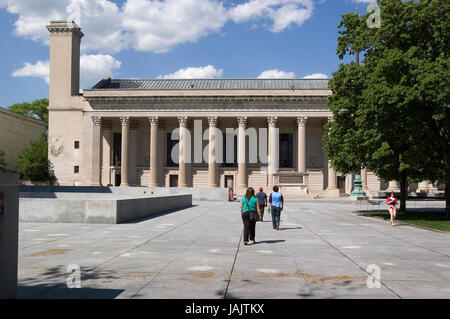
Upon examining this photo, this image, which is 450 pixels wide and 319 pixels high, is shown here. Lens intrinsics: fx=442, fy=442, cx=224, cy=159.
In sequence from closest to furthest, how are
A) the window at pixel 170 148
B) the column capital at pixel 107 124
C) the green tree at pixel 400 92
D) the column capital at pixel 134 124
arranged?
1. the green tree at pixel 400 92
2. the column capital at pixel 134 124
3. the column capital at pixel 107 124
4. the window at pixel 170 148

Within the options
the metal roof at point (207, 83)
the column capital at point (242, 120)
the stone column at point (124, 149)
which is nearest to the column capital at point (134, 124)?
the stone column at point (124, 149)

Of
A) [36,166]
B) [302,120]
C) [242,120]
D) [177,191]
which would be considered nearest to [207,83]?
[242,120]

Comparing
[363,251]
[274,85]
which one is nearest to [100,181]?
[274,85]

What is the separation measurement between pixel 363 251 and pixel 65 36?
6424cm

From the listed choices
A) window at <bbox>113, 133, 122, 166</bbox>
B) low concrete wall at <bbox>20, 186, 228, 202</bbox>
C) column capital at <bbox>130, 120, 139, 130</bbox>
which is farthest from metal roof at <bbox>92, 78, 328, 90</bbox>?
low concrete wall at <bbox>20, 186, 228, 202</bbox>

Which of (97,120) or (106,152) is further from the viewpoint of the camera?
(106,152)

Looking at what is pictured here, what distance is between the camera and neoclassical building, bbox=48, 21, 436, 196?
60094mm

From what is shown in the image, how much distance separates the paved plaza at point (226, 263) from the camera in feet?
23.8

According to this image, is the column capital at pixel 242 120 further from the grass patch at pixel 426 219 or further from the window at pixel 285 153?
the grass patch at pixel 426 219

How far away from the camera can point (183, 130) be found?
60750mm

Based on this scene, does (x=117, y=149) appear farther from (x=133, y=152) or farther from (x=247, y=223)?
(x=247, y=223)

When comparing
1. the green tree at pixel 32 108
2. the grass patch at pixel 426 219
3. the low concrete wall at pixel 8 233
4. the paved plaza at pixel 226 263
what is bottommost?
the grass patch at pixel 426 219

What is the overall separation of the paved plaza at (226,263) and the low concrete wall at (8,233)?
0.88m

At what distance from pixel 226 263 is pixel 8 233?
16.5 ft
